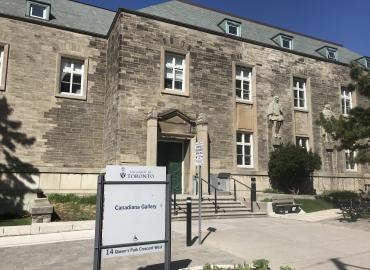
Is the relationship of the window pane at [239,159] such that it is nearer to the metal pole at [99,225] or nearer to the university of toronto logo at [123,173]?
the university of toronto logo at [123,173]

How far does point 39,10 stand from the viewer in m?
19.2

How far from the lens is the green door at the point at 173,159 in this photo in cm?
1844

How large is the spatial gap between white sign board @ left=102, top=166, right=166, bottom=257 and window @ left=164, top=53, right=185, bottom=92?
12290 millimetres

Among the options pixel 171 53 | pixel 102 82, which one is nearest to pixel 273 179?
pixel 171 53

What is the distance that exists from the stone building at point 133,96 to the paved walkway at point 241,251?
681 cm

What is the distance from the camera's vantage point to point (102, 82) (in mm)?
19469

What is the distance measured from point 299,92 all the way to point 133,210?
1901 centimetres

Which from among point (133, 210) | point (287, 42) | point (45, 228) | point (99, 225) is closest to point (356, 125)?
point (133, 210)

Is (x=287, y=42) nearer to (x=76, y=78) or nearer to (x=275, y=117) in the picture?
(x=275, y=117)

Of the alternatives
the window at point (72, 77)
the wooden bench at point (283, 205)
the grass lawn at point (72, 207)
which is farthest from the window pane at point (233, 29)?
the grass lawn at point (72, 207)

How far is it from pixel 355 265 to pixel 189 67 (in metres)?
13.6

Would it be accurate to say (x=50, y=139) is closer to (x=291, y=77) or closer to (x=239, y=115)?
(x=239, y=115)

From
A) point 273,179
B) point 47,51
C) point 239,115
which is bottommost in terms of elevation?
point 273,179

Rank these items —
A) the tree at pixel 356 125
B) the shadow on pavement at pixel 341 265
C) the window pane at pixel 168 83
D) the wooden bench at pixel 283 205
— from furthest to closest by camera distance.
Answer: the window pane at pixel 168 83 < the wooden bench at pixel 283 205 < the tree at pixel 356 125 < the shadow on pavement at pixel 341 265
